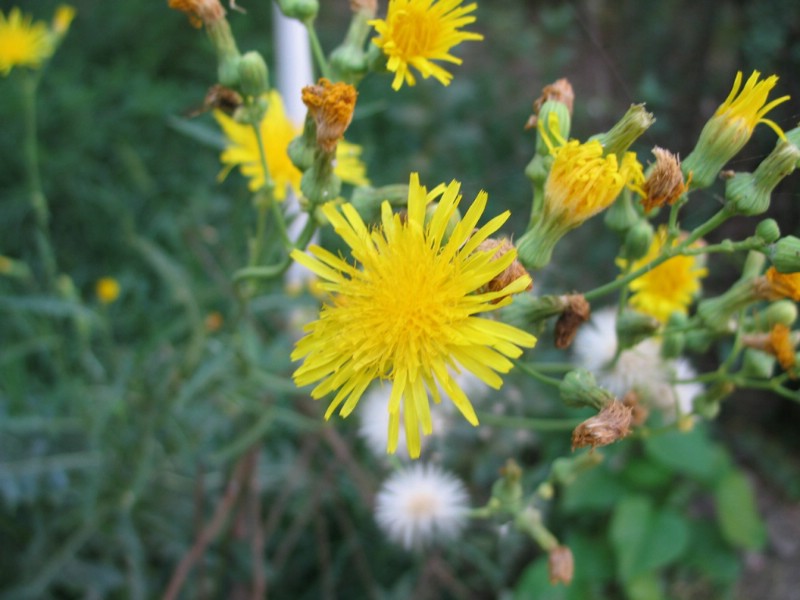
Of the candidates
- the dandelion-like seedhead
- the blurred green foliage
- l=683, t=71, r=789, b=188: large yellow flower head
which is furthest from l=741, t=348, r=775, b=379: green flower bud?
the dandelion-like seedhead

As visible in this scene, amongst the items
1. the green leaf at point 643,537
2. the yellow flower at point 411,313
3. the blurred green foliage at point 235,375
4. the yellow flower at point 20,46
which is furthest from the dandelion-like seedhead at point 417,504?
the yellow flower at point 20,46

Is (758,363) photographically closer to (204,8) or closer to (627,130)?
(627,130)

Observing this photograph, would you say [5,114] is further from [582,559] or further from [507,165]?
[582,559]

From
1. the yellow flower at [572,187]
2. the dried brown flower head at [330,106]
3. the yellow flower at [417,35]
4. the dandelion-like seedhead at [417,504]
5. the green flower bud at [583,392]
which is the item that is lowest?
the green flower bud at [583,392]

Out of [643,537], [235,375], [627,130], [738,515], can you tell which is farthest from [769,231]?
[738,515]

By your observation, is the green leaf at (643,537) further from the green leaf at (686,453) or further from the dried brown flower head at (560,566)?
the dried brown flower head at (560,566)
